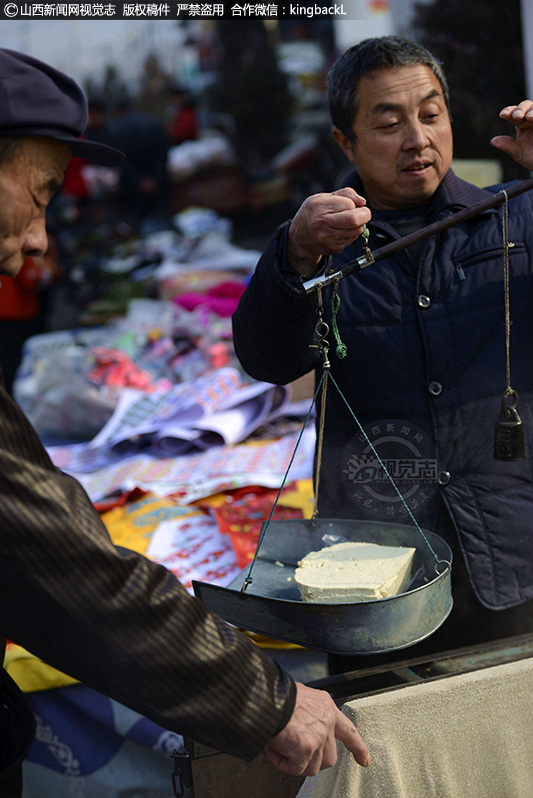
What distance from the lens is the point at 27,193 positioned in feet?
3.91

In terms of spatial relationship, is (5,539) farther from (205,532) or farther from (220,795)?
(205,532)

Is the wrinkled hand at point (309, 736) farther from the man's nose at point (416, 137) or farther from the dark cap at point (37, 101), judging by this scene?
the man's nose at point (416, 137)

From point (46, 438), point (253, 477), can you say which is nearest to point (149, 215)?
point (46, 438)

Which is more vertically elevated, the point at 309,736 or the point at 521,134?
the point at 521,134

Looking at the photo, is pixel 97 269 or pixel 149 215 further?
pixel 149 215

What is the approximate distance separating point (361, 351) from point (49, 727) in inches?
56.7

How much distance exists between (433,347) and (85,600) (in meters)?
1.06

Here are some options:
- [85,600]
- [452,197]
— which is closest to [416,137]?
[452,197]

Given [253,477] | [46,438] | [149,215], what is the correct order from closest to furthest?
1. [253,477]
2. [46,438]
3. [149,215]

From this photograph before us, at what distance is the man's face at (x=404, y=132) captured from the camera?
1.86 meters

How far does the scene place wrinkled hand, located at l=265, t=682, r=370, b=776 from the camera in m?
1.24

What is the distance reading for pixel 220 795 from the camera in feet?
5.16

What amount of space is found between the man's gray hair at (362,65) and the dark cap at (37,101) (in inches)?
34.6

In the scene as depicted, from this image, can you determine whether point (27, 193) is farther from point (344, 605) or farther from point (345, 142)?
point (345, 142)
